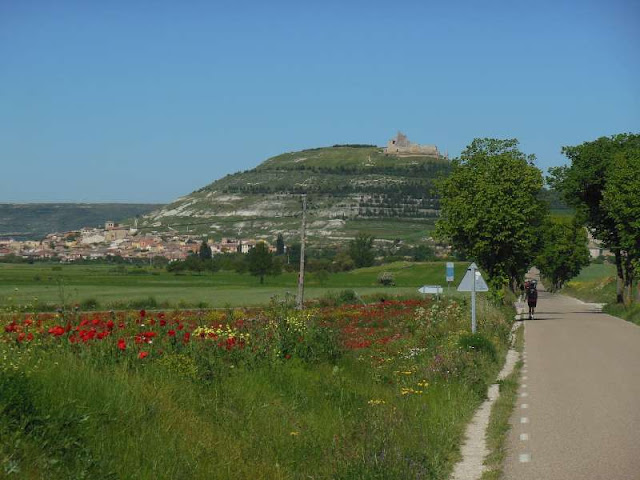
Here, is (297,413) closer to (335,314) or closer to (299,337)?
(299,337)

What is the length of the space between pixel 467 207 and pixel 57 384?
40254 millimetres

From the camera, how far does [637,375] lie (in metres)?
21.7

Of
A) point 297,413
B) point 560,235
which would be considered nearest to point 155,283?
point 560,235

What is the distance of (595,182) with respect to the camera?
60188mm

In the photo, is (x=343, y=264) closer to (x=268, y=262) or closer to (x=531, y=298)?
(x=268, y=262)

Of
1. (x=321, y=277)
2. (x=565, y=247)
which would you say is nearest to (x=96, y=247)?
(x=321, y=277)

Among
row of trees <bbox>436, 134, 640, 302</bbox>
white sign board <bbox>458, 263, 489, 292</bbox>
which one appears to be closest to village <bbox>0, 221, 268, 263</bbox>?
row of trees <bbox>436, 134, 640, 302</bbox>

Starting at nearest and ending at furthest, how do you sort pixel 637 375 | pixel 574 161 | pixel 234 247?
pixel 637 375 < pixel 574 161 < pixel 234 247

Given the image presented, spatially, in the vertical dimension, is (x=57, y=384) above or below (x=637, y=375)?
above

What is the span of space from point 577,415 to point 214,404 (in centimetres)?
655

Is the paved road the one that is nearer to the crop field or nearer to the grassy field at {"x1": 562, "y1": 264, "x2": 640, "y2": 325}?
the crop field

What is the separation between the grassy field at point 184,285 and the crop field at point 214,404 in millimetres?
43261

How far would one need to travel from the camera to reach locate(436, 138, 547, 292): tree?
48531 millimetres

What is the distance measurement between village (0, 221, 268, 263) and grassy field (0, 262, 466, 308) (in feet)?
24.0
